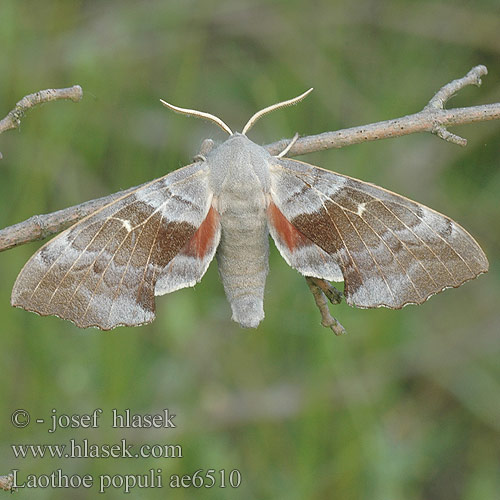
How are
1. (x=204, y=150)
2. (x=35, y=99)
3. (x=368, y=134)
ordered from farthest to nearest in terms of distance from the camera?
1. (x=204, y=150)
2. (x=368, y=134)
3. (x=35, y=99)

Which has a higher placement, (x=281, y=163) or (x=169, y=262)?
(x=281, y=163)

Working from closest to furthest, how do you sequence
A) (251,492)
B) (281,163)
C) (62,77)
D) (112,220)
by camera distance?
(112,220), (281,163), (251,492), (62,77)

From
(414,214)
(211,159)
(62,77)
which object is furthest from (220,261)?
(62,77)

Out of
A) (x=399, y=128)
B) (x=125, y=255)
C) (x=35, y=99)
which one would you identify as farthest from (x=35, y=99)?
(x=399, y=128)

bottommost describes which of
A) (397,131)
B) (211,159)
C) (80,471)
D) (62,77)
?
(80,471)

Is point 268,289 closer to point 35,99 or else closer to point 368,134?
point 368,134

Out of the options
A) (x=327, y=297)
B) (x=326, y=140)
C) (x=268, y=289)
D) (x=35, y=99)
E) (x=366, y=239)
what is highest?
(x=35, y=99)

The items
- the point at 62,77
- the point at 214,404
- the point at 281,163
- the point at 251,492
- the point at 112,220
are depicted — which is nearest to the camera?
the point at 112,220

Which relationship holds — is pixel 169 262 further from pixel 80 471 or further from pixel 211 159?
pixel 80 471
